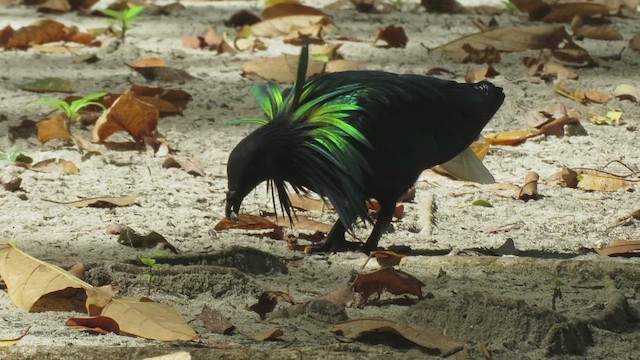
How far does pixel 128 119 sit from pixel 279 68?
121 centimetres

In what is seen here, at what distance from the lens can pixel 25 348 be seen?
262 centimetres

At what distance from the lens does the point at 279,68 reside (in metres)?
6.17

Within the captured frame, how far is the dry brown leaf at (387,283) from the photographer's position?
330 centimetres

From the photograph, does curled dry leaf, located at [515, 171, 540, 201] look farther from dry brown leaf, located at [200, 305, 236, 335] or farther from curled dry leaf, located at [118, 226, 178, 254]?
dry brown leaf, located at [200, 305, 236, 335]

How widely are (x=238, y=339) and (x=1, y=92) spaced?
3.49 meters

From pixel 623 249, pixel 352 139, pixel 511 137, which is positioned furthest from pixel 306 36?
pixel 623 249

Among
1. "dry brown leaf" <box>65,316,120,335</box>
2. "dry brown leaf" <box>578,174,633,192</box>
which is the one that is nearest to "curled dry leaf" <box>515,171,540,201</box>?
"dry brown leaf" <box>578,174,633,192</box>

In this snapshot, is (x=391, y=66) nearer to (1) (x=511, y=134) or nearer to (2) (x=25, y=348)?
(1) (x=511, y=134)

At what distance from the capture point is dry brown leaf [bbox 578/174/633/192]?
482 centimetres

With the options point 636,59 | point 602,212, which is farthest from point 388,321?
point 636,59

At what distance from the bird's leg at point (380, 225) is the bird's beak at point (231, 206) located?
19.8 inches

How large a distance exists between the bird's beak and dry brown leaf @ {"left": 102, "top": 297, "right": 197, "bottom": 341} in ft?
2.46

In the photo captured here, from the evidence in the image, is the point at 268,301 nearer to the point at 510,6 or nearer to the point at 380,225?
the point at 380,225

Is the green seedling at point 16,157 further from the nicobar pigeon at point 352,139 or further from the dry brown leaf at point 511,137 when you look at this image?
the dry brown leaf at point 511,137
